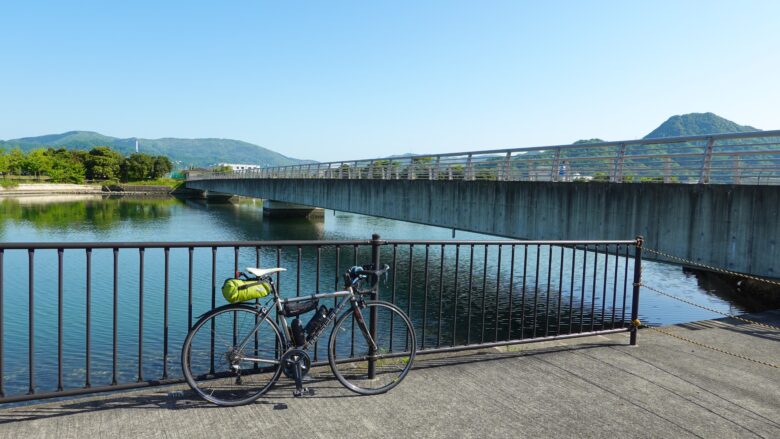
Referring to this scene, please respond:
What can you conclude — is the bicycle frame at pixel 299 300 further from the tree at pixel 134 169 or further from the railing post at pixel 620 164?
the tree at pixel 134 169

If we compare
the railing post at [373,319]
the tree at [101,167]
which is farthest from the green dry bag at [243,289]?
the tree at [101,167]

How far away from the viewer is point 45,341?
12477mm

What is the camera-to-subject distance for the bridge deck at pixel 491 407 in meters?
3.68

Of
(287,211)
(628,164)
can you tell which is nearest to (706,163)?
(628,164)

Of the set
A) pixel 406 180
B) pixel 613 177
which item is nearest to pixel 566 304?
pixel 613 177

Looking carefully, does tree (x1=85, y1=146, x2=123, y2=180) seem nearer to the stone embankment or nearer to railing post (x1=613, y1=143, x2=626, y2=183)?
the stone embankment

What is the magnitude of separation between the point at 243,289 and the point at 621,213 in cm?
1276

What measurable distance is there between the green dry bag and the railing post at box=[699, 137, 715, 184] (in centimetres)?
1112

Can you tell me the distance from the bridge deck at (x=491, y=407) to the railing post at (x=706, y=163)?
736 centimetres

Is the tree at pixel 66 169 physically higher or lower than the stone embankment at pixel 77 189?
higher

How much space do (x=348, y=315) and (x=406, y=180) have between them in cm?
2014

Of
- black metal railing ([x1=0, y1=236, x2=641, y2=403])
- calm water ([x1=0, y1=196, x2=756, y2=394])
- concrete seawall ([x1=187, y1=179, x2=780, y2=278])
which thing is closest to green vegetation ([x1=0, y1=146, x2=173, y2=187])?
calm water ([x1=0, y1=196, x2=756, y2=394])

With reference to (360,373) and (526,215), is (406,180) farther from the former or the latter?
(360,373)

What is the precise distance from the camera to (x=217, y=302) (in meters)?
15.6
